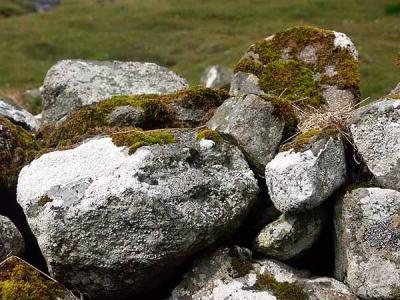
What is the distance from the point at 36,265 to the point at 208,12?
42.4m

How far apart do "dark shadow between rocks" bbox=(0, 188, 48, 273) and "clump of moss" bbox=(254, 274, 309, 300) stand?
126 inches

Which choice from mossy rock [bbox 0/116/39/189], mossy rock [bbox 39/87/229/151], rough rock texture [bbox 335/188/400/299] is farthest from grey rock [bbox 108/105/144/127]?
rough rock texture [bbox 335/188/400/299]

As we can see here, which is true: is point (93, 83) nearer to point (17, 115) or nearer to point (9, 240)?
point (17, 115)

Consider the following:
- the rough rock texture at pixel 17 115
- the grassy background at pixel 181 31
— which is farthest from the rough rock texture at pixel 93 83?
the grassy background at pixel 181 31

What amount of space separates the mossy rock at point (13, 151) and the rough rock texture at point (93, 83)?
1764mm

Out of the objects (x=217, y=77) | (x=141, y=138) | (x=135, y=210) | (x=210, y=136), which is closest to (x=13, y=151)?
(x=141, y=138)

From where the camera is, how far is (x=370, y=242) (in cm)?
768

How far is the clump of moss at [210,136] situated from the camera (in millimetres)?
8656

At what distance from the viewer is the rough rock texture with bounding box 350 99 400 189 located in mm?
7820

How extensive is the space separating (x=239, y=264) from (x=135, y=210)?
153 cm

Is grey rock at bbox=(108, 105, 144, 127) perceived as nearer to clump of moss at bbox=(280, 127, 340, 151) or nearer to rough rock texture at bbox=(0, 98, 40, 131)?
clump of moss at bbox=(280, 127, 340, 151)

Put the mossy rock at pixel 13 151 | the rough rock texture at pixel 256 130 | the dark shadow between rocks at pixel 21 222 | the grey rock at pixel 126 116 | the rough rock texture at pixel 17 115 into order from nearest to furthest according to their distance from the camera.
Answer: the rough rock texture at pixel 256 130, the dark shadow between rocks at pixel 21 222, the mossy rock at pixel 13 151, the grey rock at pixel 126 116, the rough rock texture at pixel 17 115

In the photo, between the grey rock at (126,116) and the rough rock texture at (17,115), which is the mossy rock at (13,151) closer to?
the rough rock texture at (17,115)

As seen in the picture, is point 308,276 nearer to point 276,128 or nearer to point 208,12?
point 276,128
